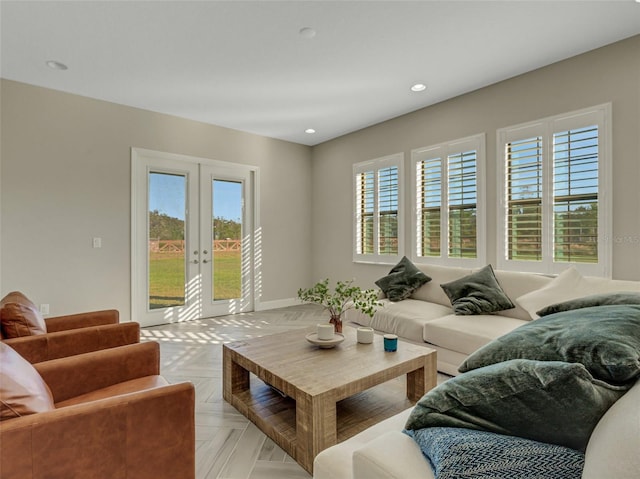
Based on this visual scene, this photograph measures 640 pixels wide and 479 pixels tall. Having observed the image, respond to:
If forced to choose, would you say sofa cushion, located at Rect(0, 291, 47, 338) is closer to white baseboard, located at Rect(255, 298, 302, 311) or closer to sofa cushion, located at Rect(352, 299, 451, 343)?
sofa cushion, located at Rect(352, 299, 451, 343)

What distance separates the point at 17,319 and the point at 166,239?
2.75m

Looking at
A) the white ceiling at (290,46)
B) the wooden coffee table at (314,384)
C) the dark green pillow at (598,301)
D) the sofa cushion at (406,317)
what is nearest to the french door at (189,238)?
the white ceiling at (290,46)

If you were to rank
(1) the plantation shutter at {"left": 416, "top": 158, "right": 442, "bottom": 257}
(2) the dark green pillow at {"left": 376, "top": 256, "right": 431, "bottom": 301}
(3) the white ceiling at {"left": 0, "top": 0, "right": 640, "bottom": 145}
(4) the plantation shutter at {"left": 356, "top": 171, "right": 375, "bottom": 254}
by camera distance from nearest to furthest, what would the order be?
(3) the white ceiling at {"left": 0, "top": 0, "right": 640, "bottom": 145}, (2) the dark green pillow at {"left": 376, "top": 256, "right": 431, "bottom": 301}, (1) the plantation shutter at {"left": 416, "top": 158, "right": 442, "bottom": 257}, (4) the plantation shutter at {"left": 356, "top": 171, "right": 375, "bottom": 254}

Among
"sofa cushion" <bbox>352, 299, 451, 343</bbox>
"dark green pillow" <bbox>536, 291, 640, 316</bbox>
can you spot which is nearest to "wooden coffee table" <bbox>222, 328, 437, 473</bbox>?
"sofa cushion" <bbox>352, 299, 451, 343</bbox>

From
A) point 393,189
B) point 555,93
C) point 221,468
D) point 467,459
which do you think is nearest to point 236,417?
point 221,468

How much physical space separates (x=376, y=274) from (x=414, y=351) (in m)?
2.81

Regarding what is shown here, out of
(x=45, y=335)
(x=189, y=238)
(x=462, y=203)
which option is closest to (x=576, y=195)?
(x=462, y=203)

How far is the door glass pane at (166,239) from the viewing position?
459cm

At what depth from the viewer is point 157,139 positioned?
179 inches

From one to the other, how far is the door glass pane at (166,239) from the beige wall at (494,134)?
2398mm

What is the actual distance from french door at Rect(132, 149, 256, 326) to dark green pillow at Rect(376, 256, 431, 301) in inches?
95.9

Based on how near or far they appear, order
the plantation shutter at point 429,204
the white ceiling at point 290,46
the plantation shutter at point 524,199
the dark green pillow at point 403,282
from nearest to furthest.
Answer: the white ceiling at point 290,46 < the plantation shutter at point 524,199 < the dark green pillow at point 403,282 < the plantation shutter at point 429,204

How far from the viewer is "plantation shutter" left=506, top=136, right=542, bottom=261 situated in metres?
3.47

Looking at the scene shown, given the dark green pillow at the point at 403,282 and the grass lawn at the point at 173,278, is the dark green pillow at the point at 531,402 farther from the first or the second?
the grass lawn at the point at 173,278
